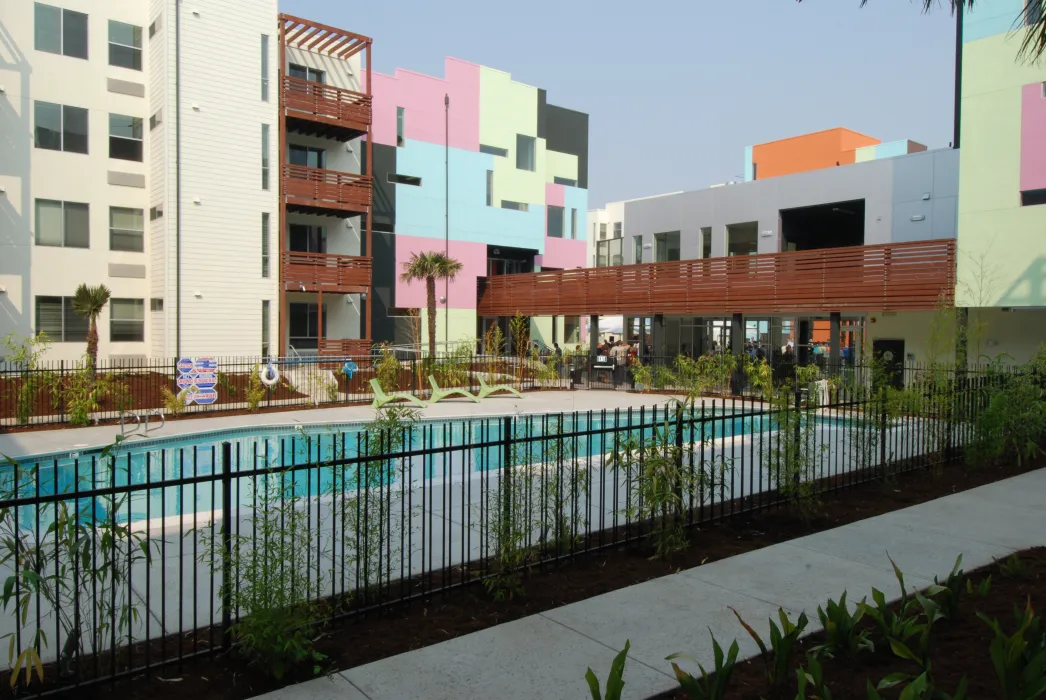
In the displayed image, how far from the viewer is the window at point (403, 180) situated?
36469mm

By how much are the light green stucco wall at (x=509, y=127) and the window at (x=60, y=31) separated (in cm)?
1950

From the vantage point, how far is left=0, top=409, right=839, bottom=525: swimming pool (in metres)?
4.95

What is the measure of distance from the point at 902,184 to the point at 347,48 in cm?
2341

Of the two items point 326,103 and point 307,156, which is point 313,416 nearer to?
point 326,103

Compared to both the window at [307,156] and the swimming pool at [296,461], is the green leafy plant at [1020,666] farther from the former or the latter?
the window at [307,156]

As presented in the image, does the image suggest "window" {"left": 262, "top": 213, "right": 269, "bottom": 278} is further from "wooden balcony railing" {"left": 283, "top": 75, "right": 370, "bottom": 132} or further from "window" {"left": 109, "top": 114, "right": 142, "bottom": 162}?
"window" {"left": 109, "top": 114, "right": 142, "bottom": 162}

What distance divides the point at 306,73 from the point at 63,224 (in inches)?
464

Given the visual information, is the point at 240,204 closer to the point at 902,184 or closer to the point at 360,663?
the point at 902,184

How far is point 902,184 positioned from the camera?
2467 centimetres

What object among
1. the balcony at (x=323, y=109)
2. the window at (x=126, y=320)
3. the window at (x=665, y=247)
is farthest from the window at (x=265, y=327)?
the window at (x=665, y=247)

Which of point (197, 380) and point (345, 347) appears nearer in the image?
point (197, 380)

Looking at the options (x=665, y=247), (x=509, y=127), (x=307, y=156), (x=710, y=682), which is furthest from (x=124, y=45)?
(x=710, y=682)

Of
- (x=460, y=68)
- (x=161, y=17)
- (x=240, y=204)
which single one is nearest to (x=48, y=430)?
(x=240, y=204)

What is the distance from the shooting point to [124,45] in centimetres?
2717
